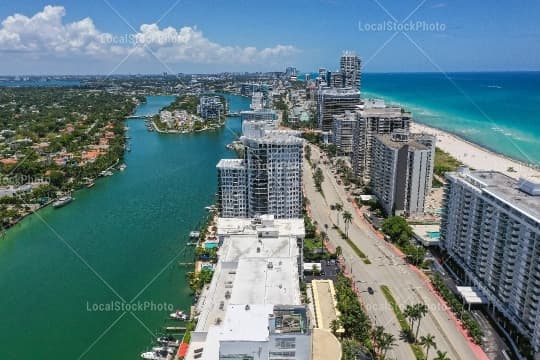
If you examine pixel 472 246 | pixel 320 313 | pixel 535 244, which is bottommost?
pixel 320 313

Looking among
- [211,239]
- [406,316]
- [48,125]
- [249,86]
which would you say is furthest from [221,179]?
[249,86]

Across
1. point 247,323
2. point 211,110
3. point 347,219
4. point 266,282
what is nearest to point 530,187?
point 347,219

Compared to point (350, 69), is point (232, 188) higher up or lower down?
lower down

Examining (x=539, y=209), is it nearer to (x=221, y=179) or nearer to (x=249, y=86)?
(x=221, y=179)

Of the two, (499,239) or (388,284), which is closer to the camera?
(499,239)

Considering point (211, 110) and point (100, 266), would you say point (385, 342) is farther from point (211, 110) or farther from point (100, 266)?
point (211, 110)

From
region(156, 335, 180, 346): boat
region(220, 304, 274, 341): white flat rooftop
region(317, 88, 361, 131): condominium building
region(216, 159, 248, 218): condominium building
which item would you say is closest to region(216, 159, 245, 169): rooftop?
region(216, 159, 248, 218): condominium building

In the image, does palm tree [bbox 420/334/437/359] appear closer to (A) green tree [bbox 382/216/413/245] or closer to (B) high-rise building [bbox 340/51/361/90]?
(A) green tree [bbox 382/216/413/245]
